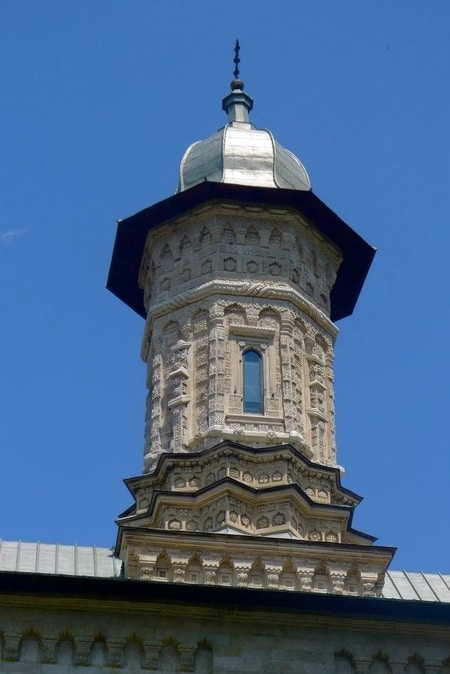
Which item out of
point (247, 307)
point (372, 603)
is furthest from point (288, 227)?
point (372, 603)

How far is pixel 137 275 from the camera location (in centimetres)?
2833

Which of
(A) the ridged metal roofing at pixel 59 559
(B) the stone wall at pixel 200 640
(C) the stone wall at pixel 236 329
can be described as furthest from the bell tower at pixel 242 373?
(B) the stone wall at pixel 200 640

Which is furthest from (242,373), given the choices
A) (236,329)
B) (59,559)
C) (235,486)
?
(59,559)

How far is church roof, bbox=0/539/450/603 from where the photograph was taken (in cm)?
2356

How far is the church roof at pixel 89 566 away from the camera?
77.3 feet

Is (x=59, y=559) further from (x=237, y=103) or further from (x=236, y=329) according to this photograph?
(x=237, y=103)

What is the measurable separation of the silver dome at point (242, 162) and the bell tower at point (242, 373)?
0.03 meters

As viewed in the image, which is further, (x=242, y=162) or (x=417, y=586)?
(x=242, y=162)

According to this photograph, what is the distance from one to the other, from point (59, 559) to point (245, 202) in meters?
6.81

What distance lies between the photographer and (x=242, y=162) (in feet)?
89.7

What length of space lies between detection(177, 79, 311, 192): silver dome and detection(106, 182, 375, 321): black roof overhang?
291 mm

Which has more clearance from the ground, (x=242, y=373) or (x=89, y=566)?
(x=242, y=373)

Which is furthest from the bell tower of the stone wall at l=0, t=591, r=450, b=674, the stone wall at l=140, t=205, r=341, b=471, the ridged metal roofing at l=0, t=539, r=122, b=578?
the stone wall at l=0, t=591, r=450, b=674

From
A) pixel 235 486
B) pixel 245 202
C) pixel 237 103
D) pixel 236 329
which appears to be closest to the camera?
pixel 235 486
